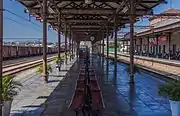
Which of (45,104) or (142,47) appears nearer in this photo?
(45,104)

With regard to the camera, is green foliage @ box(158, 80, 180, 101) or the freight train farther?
the freight train

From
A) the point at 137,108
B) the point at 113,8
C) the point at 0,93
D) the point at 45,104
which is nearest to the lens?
the point at 0,93

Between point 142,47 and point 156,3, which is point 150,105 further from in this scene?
point 142,47

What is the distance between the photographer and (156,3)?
21.8m

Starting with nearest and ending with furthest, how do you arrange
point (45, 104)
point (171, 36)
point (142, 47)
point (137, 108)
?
1. point (137, 108)
2. point (45, 104)
3. point (171, 36)
4. point (142, 47)

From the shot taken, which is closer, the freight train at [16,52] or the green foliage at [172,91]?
the green foliage at [172,91]

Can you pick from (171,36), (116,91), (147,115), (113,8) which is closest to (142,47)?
(171,36)

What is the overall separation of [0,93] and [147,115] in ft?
12.1

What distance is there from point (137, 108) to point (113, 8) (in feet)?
57.8

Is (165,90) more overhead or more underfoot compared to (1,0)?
more underfoot

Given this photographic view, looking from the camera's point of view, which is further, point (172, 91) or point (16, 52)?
point (16, 52)

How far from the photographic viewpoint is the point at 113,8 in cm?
2636

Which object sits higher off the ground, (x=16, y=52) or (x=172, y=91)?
(x=172, y=91)

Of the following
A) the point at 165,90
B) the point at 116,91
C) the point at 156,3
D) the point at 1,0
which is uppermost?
the point at 156,3
